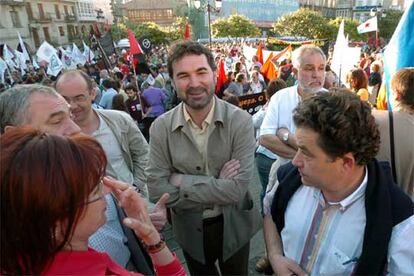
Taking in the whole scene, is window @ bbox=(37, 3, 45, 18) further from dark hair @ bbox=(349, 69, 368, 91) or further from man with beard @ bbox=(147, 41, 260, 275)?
man with beard @ bbox=(147, 41, 260, 275)

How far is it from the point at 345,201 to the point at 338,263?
27 cm

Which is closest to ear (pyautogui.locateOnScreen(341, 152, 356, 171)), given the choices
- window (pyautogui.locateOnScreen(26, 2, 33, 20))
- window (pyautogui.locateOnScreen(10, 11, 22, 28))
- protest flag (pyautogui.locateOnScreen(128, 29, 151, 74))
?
protest flag (pyautogui.locateOnScreen(128, 29, 151, 74))

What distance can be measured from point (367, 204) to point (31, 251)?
4.12 ft

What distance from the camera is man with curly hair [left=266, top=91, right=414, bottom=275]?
4.36 feet

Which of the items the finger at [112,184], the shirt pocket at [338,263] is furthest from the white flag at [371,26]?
the finger at [112,184]

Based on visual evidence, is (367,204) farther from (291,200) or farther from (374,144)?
(291,200)

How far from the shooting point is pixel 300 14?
45688 mm

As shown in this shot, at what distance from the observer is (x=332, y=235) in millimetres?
1448

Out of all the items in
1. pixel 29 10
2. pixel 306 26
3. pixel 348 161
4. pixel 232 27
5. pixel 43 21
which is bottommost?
pixel 348 161

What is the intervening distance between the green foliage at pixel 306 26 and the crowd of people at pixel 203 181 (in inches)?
1792

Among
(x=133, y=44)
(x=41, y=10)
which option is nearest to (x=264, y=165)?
(x=133, y=44)

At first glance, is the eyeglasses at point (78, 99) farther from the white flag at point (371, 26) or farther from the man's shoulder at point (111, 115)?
the white flag at point (371, 26)

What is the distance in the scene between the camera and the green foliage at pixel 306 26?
44250 mm

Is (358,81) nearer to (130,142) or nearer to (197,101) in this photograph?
(197,101)
